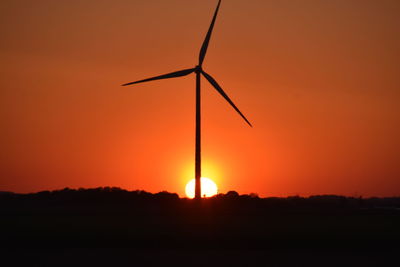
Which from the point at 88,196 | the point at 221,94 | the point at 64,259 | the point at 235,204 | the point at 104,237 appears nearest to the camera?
the point at 64,259

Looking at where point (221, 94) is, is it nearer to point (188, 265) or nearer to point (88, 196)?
point (188, 265)

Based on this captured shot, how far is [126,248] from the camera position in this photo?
4406cm

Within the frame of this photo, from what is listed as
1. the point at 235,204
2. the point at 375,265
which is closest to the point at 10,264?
the point at 375,265

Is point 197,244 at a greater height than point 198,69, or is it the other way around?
point 198,69

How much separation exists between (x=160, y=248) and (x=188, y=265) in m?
7.93

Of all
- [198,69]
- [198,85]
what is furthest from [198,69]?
[198,85]

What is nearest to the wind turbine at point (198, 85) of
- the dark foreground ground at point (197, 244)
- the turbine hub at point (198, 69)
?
the turbine hub at point (198, 69)

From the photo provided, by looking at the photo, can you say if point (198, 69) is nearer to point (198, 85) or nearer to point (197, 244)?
point (198, 85)

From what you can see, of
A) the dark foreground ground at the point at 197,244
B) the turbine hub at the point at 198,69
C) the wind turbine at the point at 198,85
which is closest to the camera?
the dark foreground ground at the point at 197,244

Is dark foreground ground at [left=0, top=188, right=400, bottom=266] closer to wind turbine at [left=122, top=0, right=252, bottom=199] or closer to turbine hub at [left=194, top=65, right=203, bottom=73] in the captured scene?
wind turbine at [left=122, top=0, right=252, bottom=199]

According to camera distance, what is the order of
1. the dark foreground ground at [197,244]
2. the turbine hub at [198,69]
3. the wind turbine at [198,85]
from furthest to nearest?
the turbine hub at [198,69] → the wind turbine at [198,85] → the dark foreground ground at [197,244]

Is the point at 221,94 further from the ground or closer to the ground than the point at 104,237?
further from the ground

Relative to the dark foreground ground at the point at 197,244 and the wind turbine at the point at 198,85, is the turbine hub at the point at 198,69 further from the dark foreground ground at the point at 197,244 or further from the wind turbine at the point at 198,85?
the dark foreground ground at the point at 197,244

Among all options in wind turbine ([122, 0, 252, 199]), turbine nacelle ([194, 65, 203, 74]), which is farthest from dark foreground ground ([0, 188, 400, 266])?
turbine nacelle ([194, 65, 203, 74])
